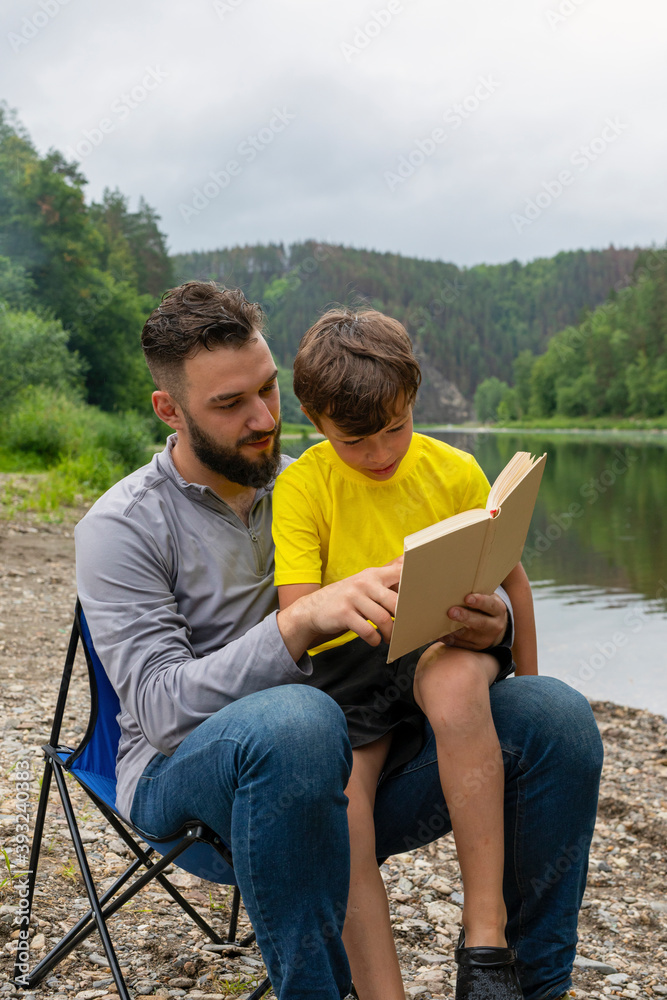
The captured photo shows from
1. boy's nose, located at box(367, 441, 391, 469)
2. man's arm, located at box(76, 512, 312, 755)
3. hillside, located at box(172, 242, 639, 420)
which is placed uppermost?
hillside, located at box(172, 242, 639, 420)

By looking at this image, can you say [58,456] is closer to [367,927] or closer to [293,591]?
[293,591]

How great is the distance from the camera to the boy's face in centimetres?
205

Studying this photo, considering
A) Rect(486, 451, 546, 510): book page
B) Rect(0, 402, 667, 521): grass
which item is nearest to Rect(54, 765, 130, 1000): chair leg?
Rect(486, 451, 546, 510): book page

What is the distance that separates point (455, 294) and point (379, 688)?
105m

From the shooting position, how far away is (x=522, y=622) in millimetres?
2133

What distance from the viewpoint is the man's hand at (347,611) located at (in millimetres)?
1669

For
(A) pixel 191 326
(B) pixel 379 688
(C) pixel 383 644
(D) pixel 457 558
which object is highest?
(A) pixel 191 326

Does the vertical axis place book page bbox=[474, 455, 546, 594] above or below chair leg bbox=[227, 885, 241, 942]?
above

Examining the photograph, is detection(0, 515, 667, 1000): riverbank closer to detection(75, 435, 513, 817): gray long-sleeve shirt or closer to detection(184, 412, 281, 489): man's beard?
detection(75, 435, 513, 817): gray long-sleeve shirt

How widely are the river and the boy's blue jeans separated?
4.50m

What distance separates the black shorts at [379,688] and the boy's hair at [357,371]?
0.53 m

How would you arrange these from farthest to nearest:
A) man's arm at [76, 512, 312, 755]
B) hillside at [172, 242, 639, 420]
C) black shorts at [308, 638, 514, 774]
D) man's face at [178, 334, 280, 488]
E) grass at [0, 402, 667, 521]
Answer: hillside at [172, 242, 639, 420] < grass at [0, 402, 667, 521] < man's face at [178, 334, 280, 488] < black shorts at [308, 638, 514, 774] < man's arm at [76, 512, 312, 755]

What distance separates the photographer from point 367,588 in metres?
1.69

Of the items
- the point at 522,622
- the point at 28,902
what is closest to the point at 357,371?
the point at 522,622
